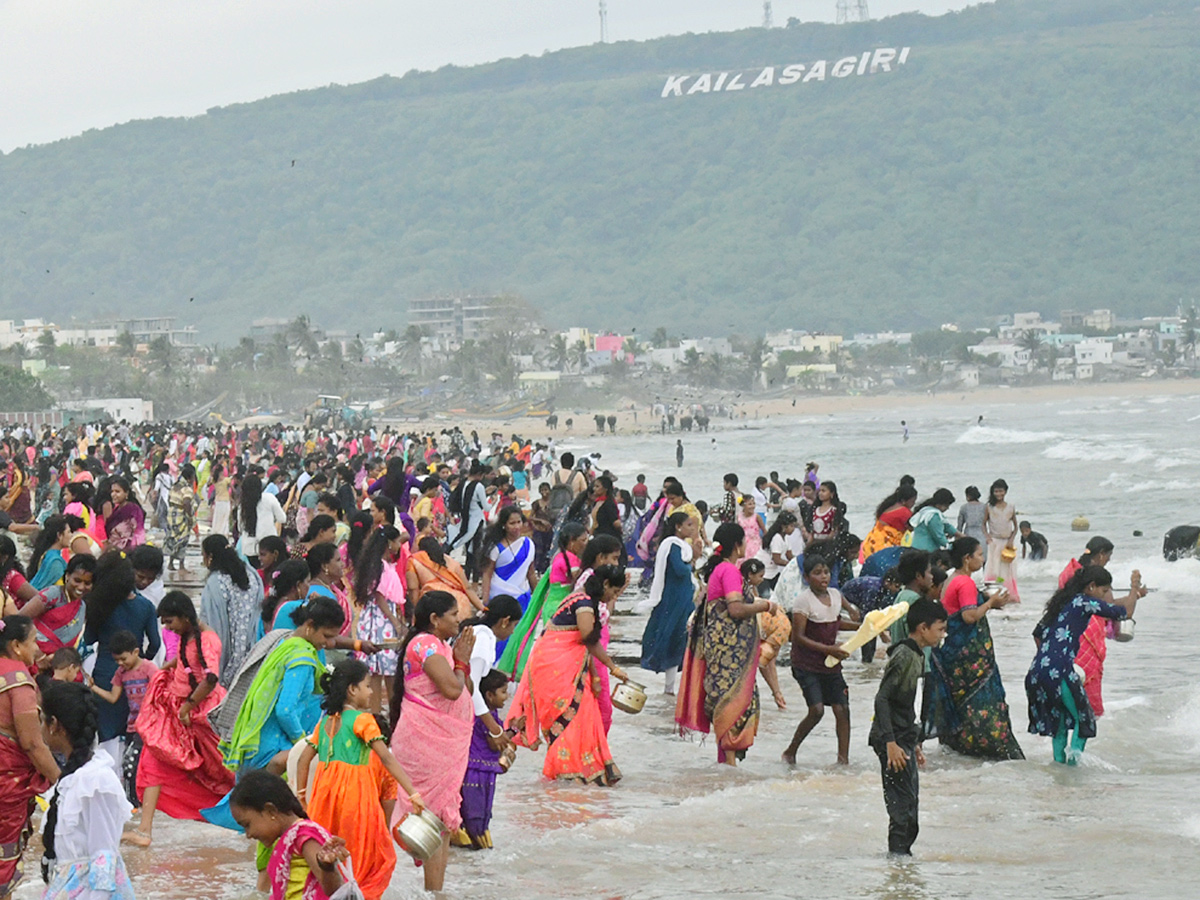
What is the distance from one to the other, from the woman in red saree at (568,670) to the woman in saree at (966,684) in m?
1.74

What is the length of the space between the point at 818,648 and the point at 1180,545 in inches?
530

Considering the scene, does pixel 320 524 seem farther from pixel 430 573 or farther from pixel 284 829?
pixel 284 829

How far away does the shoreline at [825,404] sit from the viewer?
92.1 meters

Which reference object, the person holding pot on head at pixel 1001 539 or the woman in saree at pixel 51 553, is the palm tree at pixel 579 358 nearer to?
the person holding pot on head at pixel 1001 539

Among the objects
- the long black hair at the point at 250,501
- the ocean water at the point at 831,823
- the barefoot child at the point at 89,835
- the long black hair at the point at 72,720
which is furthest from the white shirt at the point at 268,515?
the barefoot child at the point at 89,835

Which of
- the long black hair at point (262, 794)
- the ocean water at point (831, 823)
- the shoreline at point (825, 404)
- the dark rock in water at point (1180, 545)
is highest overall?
the long black hair at point (262, 794)

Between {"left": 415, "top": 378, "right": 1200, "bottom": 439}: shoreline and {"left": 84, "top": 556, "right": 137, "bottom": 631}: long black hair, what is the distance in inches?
2890

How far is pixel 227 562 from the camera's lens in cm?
699

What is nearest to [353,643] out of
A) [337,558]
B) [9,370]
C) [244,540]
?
[337,558]

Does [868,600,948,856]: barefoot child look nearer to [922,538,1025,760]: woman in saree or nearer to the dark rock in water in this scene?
[922,538,1025,760]: woman in saree

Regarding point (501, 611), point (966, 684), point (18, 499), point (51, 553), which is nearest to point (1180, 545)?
point (966, 684)

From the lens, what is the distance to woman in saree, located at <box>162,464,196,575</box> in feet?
52.3

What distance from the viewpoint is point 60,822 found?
4.70m

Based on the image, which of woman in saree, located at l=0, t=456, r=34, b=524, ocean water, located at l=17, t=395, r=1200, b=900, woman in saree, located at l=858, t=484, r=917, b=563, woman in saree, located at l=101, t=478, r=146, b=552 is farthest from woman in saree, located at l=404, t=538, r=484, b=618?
woman in saree, located at l=0, t=456, r=34, b=524
